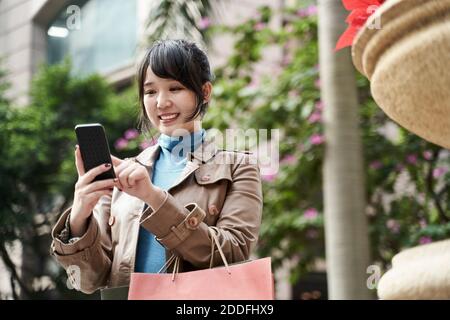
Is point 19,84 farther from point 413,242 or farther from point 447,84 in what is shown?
point 447,84

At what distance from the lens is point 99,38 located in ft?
39.7

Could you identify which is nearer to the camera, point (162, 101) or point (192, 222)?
point (192, 222)

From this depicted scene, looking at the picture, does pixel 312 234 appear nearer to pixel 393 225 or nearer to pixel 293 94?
pixel 393 225

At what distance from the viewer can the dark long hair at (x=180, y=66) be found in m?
1.79

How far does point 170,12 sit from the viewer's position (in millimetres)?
4617

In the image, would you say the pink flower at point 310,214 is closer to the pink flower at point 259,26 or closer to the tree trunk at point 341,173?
the pink flower at point 259,26

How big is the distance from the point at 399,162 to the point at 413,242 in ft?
2.59

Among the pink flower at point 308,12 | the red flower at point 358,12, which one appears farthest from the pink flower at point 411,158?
the red flower at point 358,12

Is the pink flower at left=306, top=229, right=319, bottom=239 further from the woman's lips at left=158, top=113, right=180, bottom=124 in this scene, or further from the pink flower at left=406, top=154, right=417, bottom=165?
the woman's lips at left=158, top=113, right=180, bottom=124

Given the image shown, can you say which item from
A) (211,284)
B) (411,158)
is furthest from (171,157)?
(411,158)

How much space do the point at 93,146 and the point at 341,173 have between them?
232cm

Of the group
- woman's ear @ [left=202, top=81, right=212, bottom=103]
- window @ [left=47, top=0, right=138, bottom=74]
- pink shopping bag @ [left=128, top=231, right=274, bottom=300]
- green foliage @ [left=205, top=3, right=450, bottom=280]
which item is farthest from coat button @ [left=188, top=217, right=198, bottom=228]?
window @ [left=47, top=0, right=138, bottom=74]

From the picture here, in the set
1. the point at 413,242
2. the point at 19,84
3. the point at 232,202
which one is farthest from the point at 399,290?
the point at 19,84
